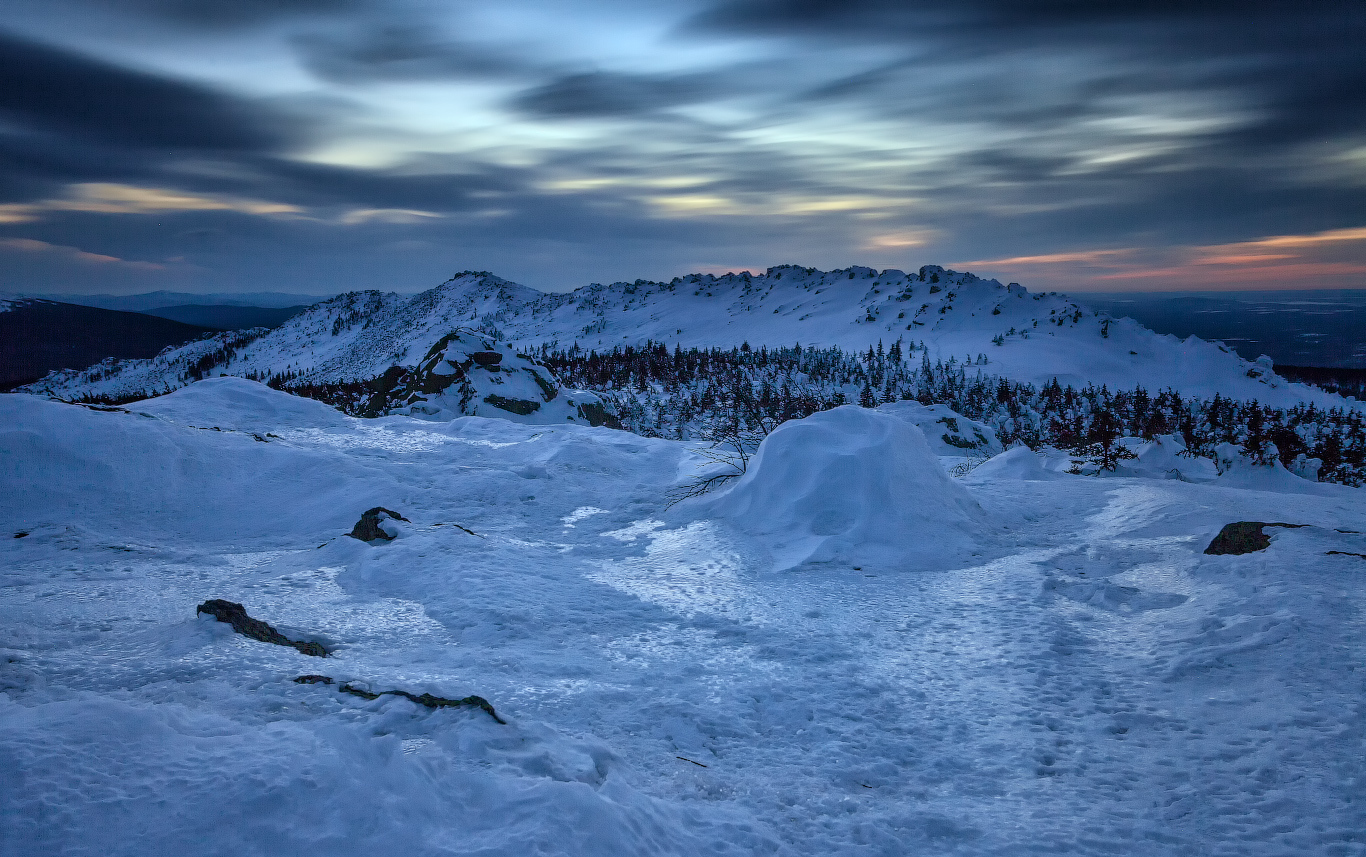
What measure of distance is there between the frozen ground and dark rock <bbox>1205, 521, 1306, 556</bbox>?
12 cm

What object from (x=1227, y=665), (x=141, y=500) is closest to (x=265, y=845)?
(x=1227, y=665)

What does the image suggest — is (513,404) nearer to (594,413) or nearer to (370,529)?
(594,413)

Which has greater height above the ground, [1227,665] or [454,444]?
[454,444]

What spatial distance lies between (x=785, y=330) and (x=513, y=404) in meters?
85.6

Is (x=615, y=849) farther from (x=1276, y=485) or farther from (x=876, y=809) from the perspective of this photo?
(x=1276, y=485)

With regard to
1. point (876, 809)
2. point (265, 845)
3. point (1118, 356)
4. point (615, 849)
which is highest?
point (1118, 356)

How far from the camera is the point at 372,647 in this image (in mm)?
4809

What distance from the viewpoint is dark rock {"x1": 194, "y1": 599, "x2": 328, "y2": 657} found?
443 cm

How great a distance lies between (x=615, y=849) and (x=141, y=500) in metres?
8.47

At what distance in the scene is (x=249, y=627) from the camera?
176 inches

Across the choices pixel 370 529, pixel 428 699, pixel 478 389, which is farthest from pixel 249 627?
pixel 478 389

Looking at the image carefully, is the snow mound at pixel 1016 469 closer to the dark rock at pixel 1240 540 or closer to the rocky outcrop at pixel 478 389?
the dark rock at pixel 1240 540

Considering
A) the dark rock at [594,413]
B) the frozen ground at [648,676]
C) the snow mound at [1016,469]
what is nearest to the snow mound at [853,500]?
the frozen ground at [648,676]

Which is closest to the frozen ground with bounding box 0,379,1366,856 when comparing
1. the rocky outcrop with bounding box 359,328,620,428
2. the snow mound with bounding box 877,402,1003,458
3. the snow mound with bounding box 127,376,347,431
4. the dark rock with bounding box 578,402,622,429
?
the snow mound with bounding box 127,376,347,431
